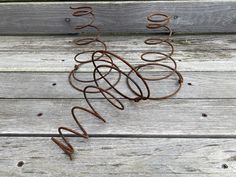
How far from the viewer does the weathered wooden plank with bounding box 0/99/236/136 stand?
2.46 ft

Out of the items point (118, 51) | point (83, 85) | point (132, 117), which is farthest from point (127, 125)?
point (118, 51)

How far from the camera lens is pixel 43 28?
4.36ft

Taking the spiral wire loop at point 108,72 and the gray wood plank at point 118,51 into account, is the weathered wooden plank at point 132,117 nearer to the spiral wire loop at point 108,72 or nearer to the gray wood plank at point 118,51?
the spiral wire loop at point 108,72

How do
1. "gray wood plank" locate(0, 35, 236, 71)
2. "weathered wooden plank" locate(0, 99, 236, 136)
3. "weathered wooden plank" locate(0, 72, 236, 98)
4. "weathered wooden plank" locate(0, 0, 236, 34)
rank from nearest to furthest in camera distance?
"weathered wooden plank" locate(0, 99, 236, 136), "weathered wooden plank" locate(0, 72, 236, 98), "gray wood plank" locate(0, 35, 236, 71), "weathered wooden plank" locate(0, 0, 236, 34)

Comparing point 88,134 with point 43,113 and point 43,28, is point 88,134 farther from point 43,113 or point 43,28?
point 43,28

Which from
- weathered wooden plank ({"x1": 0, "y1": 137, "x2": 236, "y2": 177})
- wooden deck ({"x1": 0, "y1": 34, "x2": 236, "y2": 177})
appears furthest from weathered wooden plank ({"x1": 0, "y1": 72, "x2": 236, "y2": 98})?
weathered wooden plank ({"x1": 0, "y1": 137, "x2": 236, "y2": 177})

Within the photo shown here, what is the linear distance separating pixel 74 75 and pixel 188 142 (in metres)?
0.47

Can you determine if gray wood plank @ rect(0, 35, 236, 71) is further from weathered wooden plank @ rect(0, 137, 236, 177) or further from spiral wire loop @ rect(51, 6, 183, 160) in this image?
weathered wooden plank @ rect(0, 137, 236, 177)

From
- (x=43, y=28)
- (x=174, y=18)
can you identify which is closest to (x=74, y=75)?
(x=43, y=28)

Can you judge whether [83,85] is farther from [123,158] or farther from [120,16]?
[120,16]

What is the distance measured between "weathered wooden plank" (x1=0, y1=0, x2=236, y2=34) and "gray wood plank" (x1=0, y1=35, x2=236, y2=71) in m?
0.04

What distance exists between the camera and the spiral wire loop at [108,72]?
0.77 meters

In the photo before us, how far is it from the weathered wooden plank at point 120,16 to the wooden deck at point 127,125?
0.21m

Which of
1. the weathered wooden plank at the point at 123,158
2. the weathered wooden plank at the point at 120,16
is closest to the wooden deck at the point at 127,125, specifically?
the weathered wooden plank at the point at 123,158
